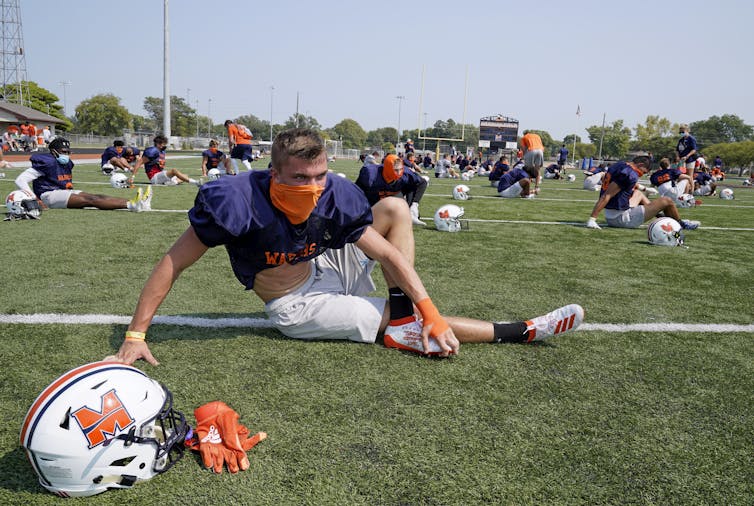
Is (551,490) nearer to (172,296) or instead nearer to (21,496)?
(21,496)

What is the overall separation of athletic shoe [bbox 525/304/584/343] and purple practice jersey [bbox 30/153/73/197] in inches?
368

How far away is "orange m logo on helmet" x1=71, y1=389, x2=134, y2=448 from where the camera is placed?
6.83ft

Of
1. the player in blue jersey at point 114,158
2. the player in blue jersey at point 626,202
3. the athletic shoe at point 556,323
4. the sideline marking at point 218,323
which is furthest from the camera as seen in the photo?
the player in blue jersey at point 114,158

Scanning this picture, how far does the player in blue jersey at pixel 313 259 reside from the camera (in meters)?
2.96

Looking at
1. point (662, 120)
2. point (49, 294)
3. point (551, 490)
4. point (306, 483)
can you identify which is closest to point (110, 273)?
point (49, 294)

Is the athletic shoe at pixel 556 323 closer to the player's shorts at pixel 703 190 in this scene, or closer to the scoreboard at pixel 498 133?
the player's shorts at pixel 703 190

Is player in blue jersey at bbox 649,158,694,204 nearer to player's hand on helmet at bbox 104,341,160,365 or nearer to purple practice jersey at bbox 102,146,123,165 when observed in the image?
player's hand on helmet at bbox 104,341,160,365

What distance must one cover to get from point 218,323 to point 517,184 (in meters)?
14.1

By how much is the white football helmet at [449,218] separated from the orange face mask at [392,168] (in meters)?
1.48

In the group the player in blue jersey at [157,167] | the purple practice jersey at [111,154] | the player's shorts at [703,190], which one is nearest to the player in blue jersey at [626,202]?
the player's shorts at [703,190]

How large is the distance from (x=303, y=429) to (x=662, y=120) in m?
98.4

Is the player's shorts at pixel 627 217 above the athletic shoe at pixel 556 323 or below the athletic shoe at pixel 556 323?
above

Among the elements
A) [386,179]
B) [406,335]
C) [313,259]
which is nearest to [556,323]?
[406,335]

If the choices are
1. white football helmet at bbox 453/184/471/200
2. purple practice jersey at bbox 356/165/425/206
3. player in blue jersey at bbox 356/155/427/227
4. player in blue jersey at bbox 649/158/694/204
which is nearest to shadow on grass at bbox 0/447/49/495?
player in blue jersey at bbox 356/155/427/227
